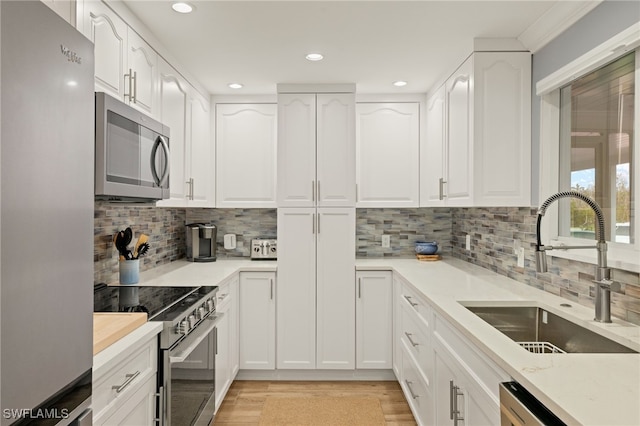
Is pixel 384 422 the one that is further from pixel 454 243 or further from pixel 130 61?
pixel 130 61

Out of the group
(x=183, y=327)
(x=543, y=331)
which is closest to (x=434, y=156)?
(x=543, y=331)

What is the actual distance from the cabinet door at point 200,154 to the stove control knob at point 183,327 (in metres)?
1.22

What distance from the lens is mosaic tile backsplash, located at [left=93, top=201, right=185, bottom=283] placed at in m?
2.32

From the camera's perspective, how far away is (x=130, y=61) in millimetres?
2029

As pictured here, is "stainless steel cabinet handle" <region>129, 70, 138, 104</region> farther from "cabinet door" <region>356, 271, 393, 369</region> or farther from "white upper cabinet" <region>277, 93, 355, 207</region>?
"cabinet door" <region>356, 271, 393, 369</region>

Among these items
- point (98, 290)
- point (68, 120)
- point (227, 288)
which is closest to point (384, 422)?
point (227, 288)

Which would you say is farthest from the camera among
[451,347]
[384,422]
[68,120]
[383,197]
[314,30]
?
[383,197]

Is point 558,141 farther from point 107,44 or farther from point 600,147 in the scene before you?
point 107,44

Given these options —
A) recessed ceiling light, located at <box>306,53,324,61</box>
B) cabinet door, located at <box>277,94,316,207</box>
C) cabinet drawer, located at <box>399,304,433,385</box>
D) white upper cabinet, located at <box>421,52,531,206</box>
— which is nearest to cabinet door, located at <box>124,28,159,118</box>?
recessed ceiling light, located at <box>306,53,324,61</box>

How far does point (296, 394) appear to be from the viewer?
3.07 metres

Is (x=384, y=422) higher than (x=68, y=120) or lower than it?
lower

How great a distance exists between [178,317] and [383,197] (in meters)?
2.13

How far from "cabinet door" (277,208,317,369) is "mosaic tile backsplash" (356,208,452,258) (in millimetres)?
711

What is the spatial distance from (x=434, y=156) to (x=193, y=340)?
2.22m
